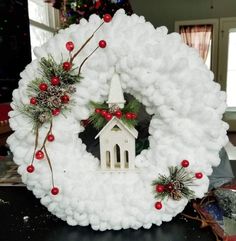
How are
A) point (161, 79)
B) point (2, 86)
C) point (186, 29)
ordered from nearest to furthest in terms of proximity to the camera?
1. point (161, 79)
2. point (2, 86)
3. point (186, 29)

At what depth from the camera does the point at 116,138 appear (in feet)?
2.16

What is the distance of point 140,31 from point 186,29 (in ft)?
14.5

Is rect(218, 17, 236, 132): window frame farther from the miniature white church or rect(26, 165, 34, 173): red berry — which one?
rect(26, 165, 34, 173): red berry

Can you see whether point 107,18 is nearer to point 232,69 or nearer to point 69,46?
point 69,46

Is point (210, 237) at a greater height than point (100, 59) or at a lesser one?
lesser

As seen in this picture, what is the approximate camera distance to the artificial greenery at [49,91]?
24.5 inches

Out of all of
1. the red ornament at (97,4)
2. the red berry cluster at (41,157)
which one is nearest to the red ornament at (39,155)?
the red berry cluster at (41,157)

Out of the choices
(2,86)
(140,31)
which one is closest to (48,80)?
(140,31)

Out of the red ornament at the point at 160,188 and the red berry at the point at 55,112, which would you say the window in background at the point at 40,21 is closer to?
the red berry at the point at 55,112

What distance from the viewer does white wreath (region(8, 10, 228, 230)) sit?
1.95 feet

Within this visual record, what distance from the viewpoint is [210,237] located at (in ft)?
1.98

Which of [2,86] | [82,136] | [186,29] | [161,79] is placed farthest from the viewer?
[186,29]

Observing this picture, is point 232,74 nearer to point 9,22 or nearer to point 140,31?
point 9,22

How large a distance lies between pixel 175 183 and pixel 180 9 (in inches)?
179
